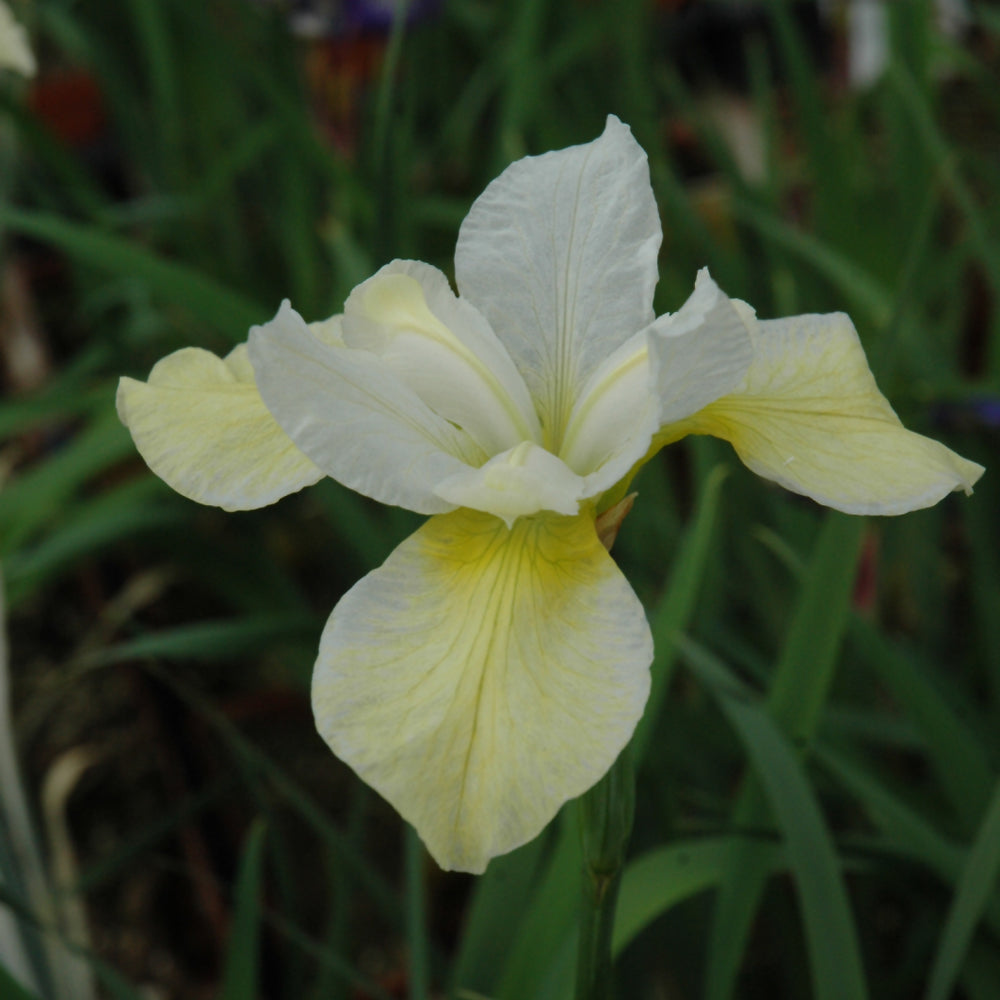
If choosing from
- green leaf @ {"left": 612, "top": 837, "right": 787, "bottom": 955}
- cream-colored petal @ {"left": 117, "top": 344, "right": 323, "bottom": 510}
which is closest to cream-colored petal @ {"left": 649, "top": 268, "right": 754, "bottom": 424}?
cream-colored petal @ {"left": 117, "top": 344, "right": 323, "bottom": 510}

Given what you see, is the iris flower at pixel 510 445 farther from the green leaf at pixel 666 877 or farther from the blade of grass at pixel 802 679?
the green leaf at pixel 666 877

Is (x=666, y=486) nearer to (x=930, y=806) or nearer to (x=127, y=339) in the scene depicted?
(x=930, y=806)

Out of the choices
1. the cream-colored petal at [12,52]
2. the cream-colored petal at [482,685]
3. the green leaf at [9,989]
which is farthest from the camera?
the cream-colored petal at [12,52]

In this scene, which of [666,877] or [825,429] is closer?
[825,429]

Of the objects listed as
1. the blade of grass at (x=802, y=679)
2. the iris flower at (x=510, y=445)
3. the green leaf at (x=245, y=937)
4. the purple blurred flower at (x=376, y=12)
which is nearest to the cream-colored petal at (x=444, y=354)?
the iris flower at (x=510, y=445)

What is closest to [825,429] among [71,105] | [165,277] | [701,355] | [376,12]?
[701,355]

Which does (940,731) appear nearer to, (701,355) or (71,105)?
(701,355)
